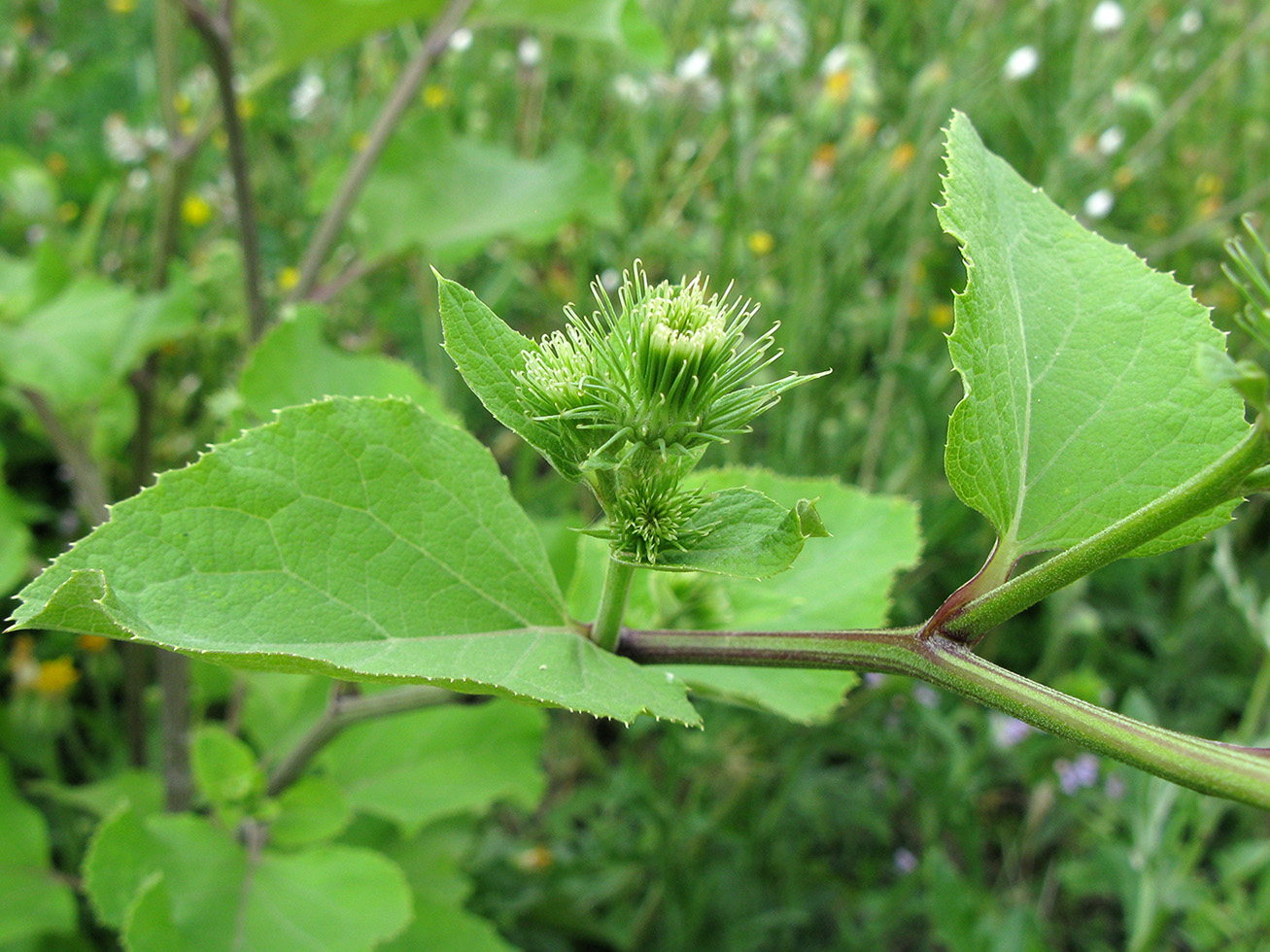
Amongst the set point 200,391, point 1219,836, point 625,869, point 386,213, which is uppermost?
point 386,213

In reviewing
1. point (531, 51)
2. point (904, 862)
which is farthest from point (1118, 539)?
point (531, 51)

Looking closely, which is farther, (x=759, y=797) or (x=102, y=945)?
(x=759, y=797)

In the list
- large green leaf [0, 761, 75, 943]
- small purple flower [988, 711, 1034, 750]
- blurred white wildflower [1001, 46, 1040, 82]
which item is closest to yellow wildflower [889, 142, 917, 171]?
blurred white wildflower [1001, 46, 1040, 82]

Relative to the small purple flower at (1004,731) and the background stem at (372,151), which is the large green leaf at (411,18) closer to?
the background stem at (372,151)

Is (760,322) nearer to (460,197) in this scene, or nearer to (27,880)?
(460,197)

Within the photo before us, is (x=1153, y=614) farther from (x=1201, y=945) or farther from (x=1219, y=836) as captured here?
(x=1201, y=945)

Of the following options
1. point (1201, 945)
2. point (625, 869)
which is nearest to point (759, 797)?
point (625, 869)
